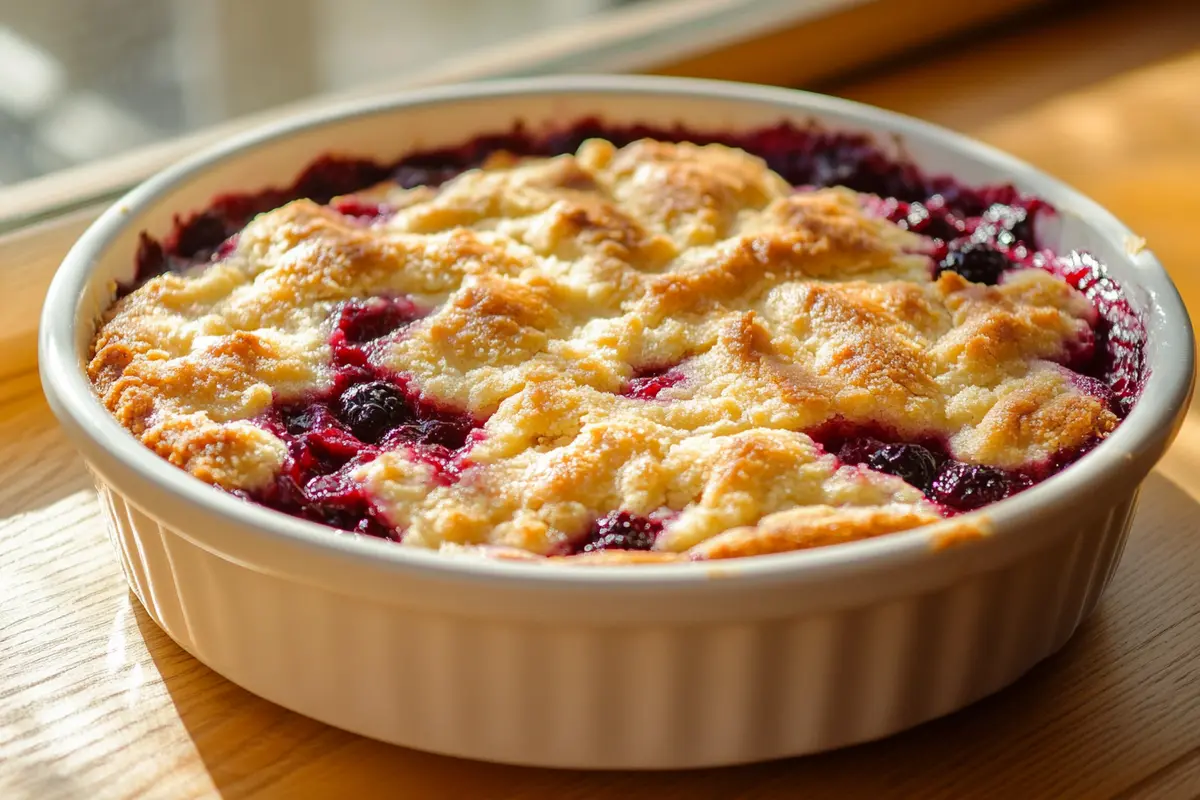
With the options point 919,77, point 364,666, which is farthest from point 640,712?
point 919,77

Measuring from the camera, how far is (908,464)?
1311 millimetres

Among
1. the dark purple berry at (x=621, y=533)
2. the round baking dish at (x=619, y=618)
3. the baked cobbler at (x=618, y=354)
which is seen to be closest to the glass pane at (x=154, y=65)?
the baked cobbler at (x=618, y=354)

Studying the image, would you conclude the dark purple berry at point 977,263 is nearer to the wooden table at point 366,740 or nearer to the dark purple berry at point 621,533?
the wooden table at point 366,740

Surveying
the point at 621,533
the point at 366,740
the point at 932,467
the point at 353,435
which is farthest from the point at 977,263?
the point at 366,740

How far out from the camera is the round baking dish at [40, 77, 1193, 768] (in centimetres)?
106

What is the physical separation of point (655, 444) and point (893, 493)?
0.22 metres

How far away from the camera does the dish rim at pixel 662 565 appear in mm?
1061

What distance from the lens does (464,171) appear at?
6.17 feet

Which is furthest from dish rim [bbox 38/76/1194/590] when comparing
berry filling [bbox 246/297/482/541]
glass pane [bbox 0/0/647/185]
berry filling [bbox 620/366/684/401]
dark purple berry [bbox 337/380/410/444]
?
glass pane [bbox 0/0/647/185]

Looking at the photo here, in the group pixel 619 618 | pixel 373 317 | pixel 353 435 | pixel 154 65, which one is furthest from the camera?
pixel 154 65

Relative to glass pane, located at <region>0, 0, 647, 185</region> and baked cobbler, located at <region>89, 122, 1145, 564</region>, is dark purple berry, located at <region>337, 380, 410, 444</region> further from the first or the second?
glass pane, located at <region>0, 0, 647, 185</region>

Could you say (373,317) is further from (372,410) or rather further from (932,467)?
(932,467)

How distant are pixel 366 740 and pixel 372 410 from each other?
31 centimetres

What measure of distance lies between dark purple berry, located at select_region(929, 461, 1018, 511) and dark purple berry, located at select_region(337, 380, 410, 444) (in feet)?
1.65
